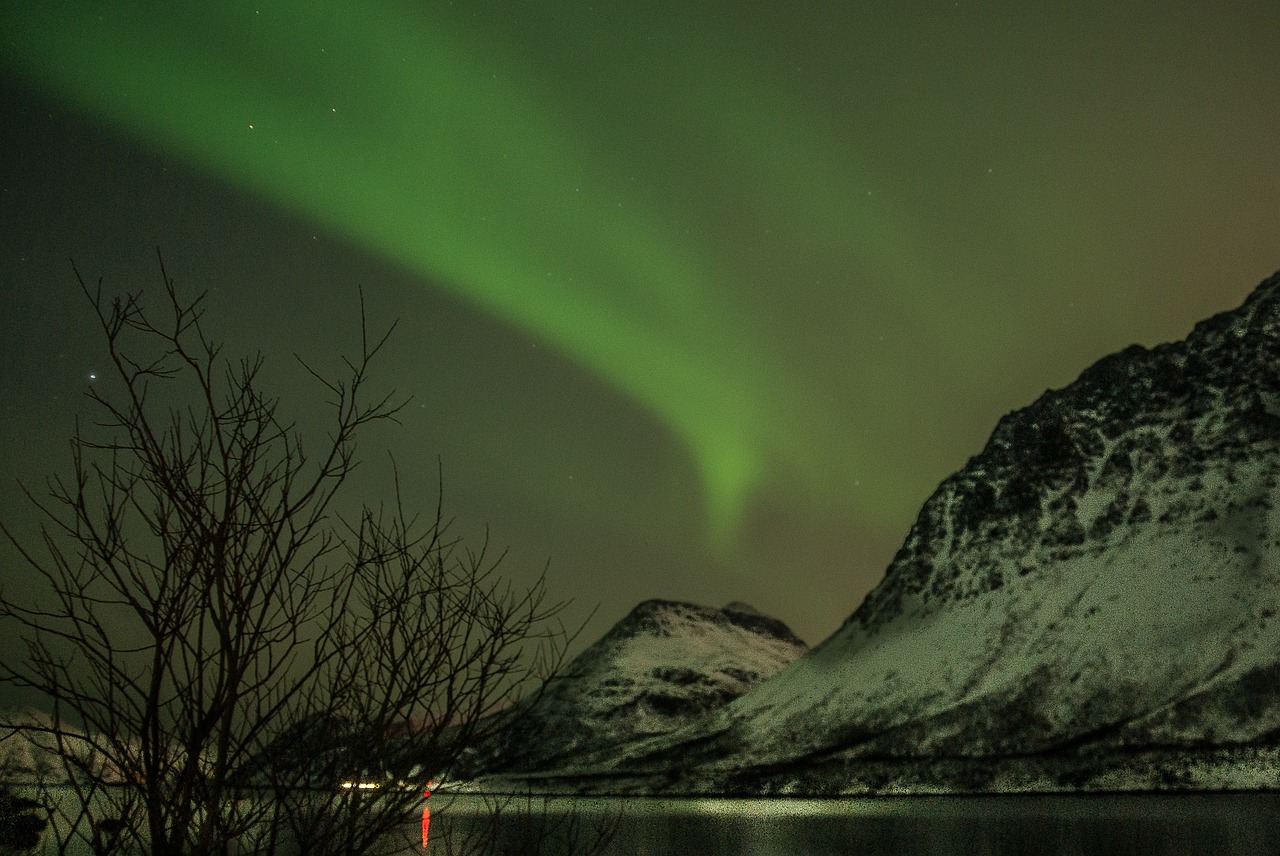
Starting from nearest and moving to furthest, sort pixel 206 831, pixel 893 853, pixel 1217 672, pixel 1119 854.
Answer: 1. pixel 206 831
2. pixel 1119 854
3. pixel 893 853
4. pixel 1217 672

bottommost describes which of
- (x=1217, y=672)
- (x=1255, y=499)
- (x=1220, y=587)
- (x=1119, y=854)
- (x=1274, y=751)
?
(x=1119, y=854)

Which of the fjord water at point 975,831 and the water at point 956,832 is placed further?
the fjord water at point 975,831

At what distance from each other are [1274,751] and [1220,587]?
4711 cm

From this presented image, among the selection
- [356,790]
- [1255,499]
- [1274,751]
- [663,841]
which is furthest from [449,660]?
[1255,499]

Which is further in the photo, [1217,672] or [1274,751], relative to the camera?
[1217,672]

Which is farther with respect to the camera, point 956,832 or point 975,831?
point 956,832

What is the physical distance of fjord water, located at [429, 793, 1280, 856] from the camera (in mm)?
59594

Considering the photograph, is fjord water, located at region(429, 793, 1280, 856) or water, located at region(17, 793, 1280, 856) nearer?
water, located at region(17, 793, 1280, 856)

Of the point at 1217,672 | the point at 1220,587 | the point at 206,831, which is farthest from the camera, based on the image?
the point at 1220,587

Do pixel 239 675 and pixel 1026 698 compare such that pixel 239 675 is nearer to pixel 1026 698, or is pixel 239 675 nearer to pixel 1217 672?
pixel 1217 672

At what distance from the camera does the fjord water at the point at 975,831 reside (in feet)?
196

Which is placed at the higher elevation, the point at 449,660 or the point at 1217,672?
the point at 1217,672

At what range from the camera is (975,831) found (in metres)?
80.0

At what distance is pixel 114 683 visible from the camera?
4.71m
